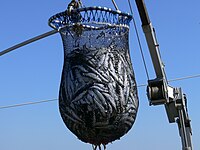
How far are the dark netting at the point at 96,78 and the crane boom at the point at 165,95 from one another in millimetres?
1965

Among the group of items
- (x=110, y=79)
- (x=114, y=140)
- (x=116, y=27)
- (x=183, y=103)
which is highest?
(x=183, y=103)

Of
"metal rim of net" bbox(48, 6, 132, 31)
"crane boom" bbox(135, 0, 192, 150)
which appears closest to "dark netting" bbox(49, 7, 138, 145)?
"metal rim of net" bbox(48, 6, 132, 31)

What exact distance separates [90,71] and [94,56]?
0.03m

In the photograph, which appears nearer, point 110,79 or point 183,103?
point 110,79

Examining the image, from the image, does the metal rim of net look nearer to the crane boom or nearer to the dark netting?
the dark netting

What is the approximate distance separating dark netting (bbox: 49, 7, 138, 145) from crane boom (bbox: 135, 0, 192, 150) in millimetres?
1965

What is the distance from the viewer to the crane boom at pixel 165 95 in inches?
127

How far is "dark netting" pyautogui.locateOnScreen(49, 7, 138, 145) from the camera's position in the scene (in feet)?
2.70

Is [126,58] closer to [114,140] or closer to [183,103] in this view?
[114,140]

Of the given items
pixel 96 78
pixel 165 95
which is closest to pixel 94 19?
pixel 96 78

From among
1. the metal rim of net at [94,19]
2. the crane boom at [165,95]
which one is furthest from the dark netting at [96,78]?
the crane boom at [165,95]

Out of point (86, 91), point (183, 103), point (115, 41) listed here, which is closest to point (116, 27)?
point (115, 41)

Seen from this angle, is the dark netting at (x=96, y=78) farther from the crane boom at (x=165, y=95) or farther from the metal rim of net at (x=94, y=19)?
the crane boom at (x=165, y=95)

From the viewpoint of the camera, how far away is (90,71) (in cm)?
84
